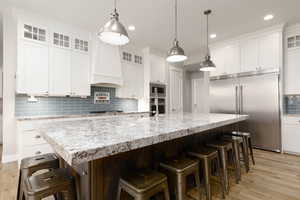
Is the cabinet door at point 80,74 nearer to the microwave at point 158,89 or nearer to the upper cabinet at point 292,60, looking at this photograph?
the microwave at point 158,89

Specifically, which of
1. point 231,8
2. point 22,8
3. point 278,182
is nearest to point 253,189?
point 278,182

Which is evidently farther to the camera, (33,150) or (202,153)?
(33,150)

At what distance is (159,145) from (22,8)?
3.40m

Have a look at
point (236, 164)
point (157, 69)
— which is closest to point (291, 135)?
point (236, 164)

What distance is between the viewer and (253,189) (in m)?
1.93

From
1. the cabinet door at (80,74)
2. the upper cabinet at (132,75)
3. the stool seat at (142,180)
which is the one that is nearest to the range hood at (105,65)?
the cabinet door at (80,74)

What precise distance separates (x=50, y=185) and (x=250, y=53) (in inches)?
175

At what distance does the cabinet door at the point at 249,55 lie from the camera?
3.66 metres

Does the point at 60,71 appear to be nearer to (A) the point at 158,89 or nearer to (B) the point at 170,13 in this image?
(B) the point at 170,13

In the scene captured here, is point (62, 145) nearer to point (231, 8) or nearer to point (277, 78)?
point (231, 8)

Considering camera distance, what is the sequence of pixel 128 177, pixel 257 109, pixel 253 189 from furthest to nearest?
pixel 257 109 < pixel 253 189 < pixel 128 177

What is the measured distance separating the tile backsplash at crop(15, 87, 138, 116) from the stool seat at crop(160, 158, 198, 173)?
3.01 meters

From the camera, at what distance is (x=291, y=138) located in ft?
10.5

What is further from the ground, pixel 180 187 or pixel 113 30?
pixel 113 30
